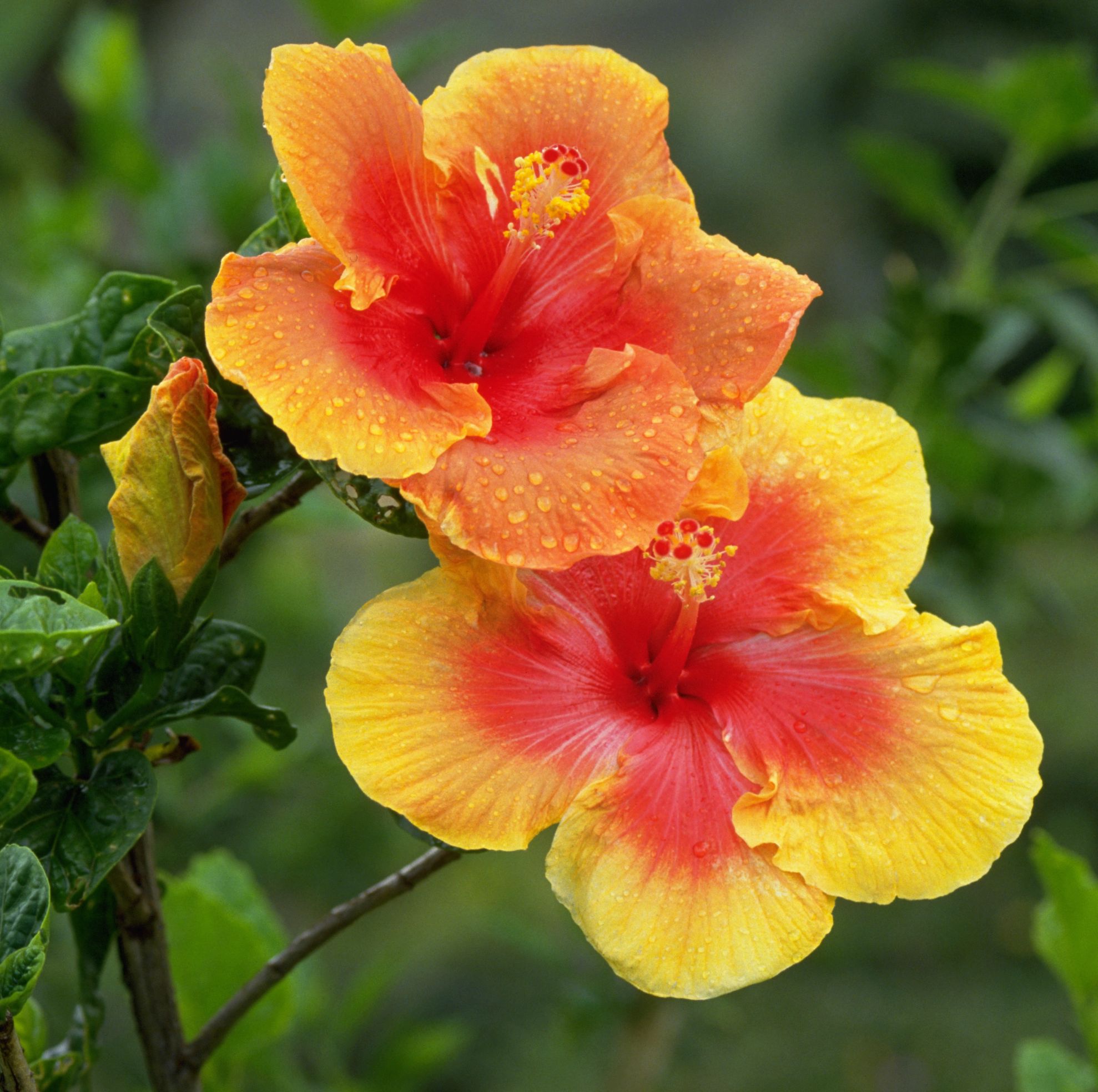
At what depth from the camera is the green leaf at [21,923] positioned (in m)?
0.73

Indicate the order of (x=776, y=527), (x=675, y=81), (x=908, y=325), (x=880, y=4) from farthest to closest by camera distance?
(x=675, y=81) < (x=880, y=4) < (x=908, y=325) < (x=776, y=527)

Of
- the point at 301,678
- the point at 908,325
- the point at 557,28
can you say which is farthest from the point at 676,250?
the point at 557,28

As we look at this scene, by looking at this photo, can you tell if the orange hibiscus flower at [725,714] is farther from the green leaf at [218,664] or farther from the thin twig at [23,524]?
the thin twig at [23,524]

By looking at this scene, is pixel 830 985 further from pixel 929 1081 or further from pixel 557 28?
pixel 557 28

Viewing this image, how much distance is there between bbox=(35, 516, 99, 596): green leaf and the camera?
35.4 inches

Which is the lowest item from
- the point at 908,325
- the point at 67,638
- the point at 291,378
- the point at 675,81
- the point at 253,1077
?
the point at 675,81

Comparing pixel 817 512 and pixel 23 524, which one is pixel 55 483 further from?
pixel 817 512

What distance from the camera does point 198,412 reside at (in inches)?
32.4

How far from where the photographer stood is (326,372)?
2.62 feet

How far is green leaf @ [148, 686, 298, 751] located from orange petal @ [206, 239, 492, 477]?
0.77 feet

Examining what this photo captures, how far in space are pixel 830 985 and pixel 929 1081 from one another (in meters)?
0.27

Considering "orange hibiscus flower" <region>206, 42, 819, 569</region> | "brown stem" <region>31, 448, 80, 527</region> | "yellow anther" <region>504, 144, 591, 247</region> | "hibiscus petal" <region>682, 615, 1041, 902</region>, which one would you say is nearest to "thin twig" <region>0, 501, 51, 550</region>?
Result: "brown stem" <region>31, 448, 80, 527</region>

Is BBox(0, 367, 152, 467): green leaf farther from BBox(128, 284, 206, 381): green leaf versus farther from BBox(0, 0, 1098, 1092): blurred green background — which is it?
BBox(0, 0, 1098, 1092): blurred green background

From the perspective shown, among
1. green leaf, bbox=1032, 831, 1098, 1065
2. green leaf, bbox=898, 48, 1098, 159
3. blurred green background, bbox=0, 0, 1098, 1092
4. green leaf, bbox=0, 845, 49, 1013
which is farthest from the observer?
green leaf, bbox=898, 48, 1098, 159
